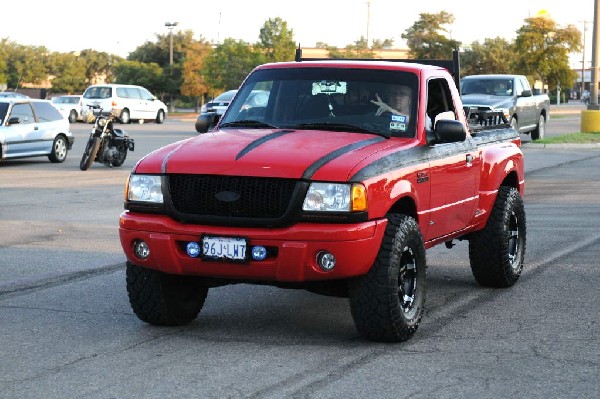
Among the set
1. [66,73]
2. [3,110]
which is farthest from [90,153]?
[66,73]

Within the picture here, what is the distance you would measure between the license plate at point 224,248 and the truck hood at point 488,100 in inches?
876

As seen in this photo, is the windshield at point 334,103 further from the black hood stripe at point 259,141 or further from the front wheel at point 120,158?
the front wheel at point 120,158

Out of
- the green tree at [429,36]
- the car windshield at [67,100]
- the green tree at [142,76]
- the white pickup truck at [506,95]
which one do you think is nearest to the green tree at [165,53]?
the green tree at [142,76]

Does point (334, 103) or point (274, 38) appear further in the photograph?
point (274, 38)

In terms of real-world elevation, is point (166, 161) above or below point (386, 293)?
above

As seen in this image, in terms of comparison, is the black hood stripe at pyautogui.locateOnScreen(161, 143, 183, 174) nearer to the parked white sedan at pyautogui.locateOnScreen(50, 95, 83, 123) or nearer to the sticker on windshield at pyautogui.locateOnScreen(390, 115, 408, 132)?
the sticker on windshield at pyautogui.locateOnScreen(390, 115, 408, 132)

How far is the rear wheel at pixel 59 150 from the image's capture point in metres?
24.5

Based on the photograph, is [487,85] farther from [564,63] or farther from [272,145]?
[564,63]

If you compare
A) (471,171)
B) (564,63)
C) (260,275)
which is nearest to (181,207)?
(260,275)

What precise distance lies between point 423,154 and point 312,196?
1335 millimetres

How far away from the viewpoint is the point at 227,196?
22.4ft

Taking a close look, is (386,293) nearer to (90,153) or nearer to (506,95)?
(90,153)

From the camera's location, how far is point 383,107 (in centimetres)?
801

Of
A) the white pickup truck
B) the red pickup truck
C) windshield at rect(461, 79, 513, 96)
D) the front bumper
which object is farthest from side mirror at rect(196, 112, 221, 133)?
→ windshield at rect(461, 79, 513, 96)
